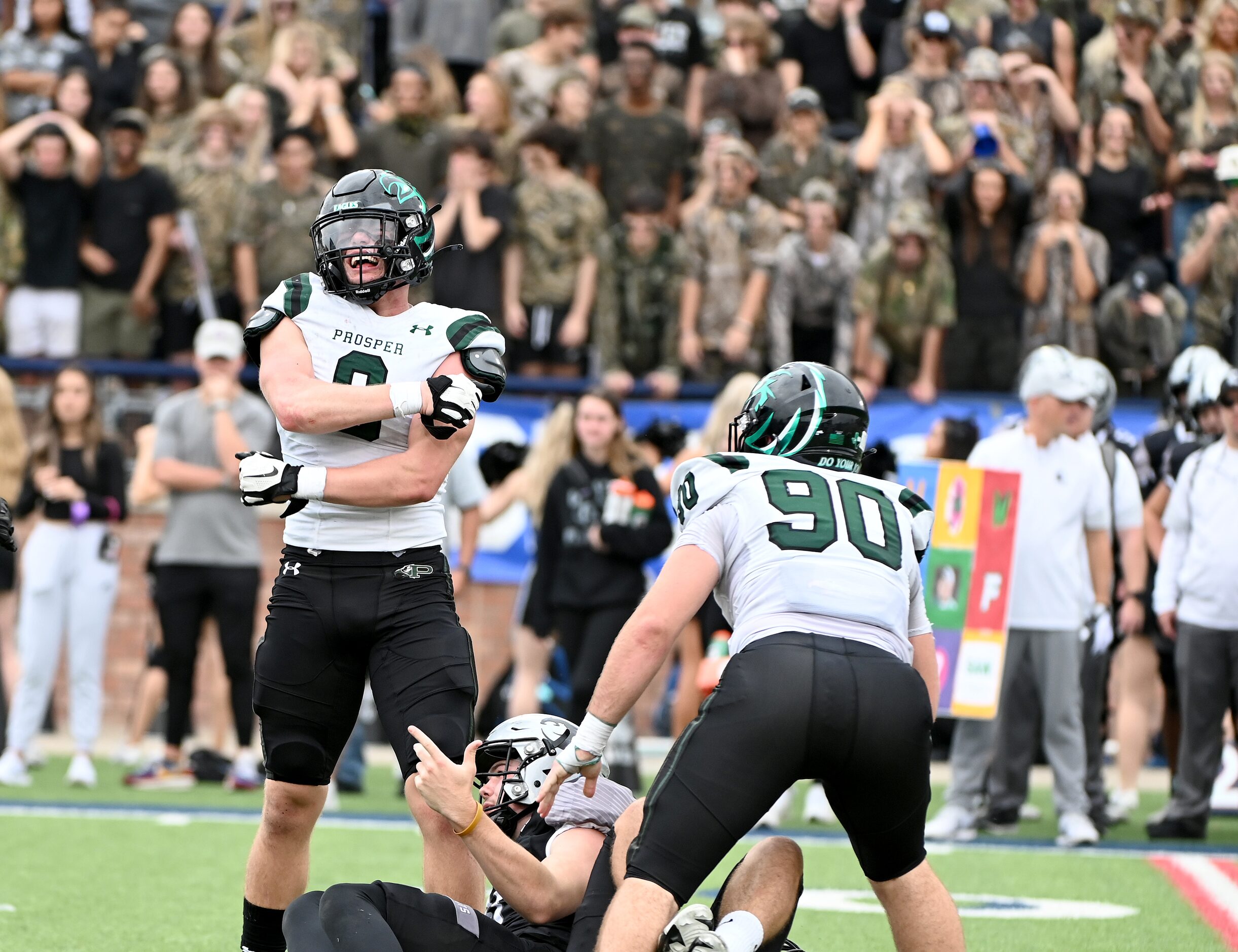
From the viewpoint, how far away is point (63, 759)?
11445mm

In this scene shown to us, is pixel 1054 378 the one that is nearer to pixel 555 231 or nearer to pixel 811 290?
pixel 811 290

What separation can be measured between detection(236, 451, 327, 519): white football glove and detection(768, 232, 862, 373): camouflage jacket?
25.5 feet

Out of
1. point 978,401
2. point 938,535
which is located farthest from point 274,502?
point 978,401

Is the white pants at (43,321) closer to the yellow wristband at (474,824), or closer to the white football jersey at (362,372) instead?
the white football jersey at (362,372)

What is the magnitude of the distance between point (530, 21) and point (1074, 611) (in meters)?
8.11

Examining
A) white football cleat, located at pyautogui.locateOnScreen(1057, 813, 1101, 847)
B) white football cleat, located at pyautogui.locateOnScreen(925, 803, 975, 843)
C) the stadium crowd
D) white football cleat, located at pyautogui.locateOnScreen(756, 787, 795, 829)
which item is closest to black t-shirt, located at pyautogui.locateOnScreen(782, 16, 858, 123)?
the stadium crowd

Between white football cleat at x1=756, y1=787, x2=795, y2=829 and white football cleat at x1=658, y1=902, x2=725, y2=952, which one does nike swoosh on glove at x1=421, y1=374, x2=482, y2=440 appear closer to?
white football cleat at x1=658, y1=902, x2=725, y2=952

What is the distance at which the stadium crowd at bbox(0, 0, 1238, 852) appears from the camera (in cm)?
1004

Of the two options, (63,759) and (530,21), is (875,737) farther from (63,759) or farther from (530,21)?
(530,21)

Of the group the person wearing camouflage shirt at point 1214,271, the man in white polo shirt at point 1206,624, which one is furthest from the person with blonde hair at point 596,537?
the person wearing camouflage shirt at point 1214,271

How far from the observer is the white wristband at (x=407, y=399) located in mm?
4863

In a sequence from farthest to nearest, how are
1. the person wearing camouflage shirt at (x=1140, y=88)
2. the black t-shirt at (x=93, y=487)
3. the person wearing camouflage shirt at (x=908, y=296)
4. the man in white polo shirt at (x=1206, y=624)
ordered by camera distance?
the person wearing camouflage shirt at (x=1140, y=88)
the person wearing camouflage shirt at (x=908, y=296)
the black t-shirt at (x=93, y=487)
the man in white polo shirt at (x=1206, y=624)

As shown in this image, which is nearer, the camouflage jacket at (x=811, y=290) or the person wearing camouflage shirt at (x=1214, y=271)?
the person wearing camouflage shirt at (x=1214, y=271)

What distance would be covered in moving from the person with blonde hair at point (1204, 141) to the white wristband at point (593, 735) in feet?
32.1
